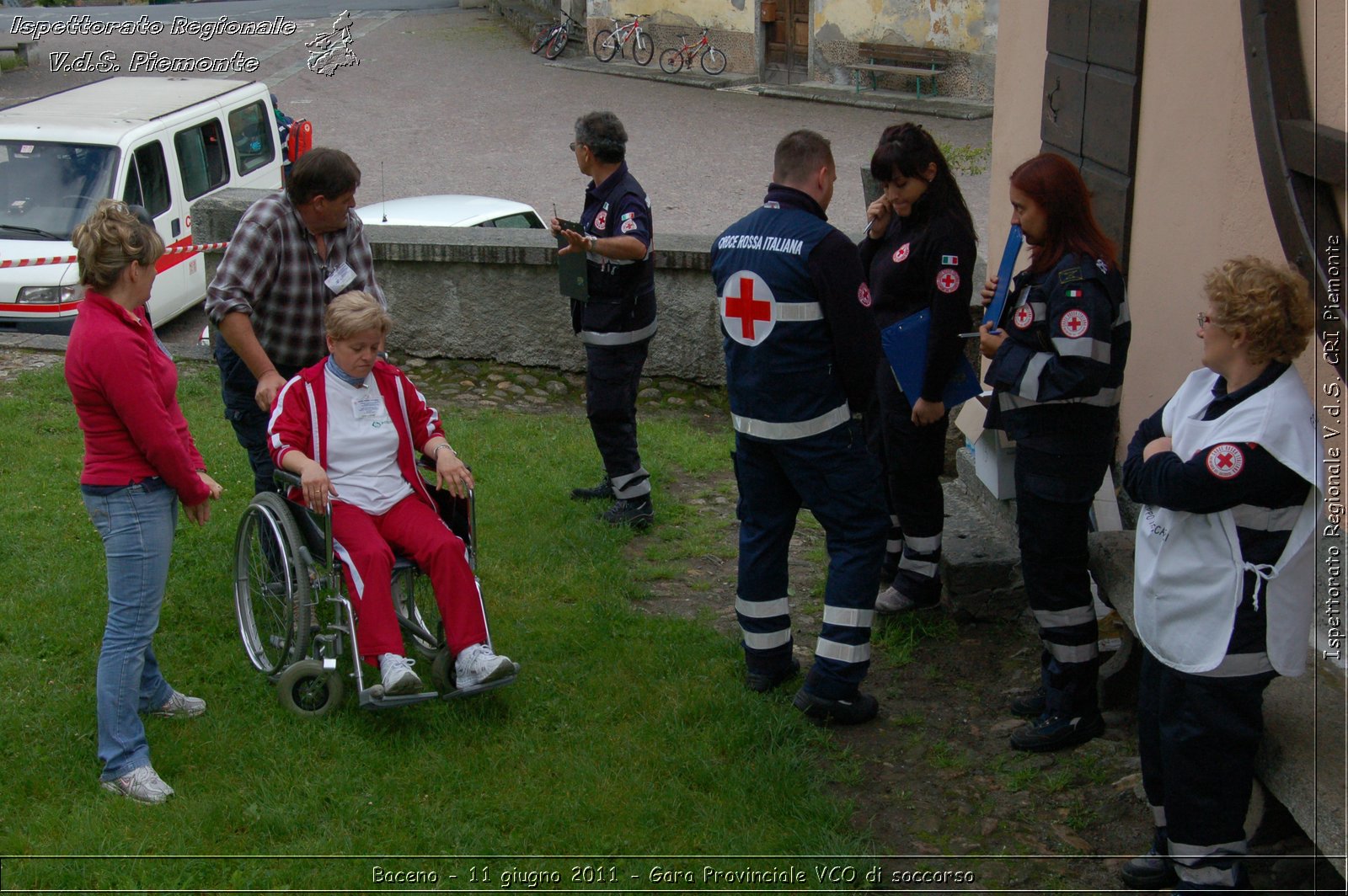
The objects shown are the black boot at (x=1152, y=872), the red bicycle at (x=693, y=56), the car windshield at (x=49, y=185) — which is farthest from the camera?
the red bicycle at (x=693, y=56)

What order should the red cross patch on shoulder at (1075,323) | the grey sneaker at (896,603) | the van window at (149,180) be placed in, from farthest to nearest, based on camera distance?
the van window at (149,180) → the grey sneaker at (896,603) → the red cross patch on shoulder at (1075,323)

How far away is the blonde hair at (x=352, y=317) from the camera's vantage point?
173 inches

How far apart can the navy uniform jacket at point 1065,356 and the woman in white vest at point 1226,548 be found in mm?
523

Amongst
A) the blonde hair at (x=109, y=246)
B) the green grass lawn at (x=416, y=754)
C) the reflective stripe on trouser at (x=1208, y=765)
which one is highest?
the blonde hair at (x=109, y=246)

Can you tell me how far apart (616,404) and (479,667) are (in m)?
2.17

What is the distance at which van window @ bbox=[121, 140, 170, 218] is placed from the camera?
35.3 ft

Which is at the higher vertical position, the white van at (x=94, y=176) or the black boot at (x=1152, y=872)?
the white van at (x=94, y=176)

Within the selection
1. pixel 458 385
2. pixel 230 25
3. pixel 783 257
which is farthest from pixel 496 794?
pixel 230 25

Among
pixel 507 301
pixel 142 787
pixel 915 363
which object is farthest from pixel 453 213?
pixel 142 787

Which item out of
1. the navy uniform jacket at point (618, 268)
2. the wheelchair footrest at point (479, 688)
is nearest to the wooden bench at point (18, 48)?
the navy uniform jacket at point (618, 268)

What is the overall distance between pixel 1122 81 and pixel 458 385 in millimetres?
4800

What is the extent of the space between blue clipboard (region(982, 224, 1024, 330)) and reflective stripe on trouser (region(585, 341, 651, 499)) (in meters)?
2.06

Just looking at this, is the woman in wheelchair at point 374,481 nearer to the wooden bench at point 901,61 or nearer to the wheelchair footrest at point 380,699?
the wheelchair footrest at point 380,699

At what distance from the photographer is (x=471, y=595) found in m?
4.44
